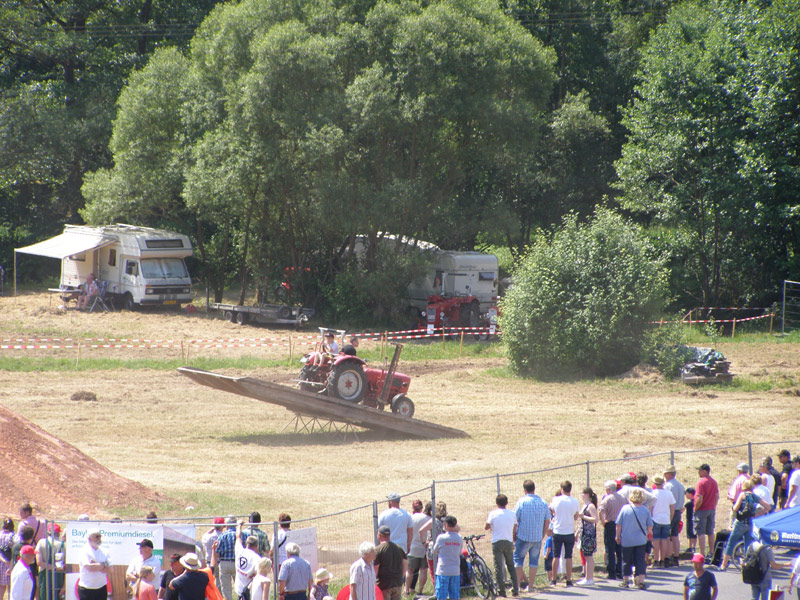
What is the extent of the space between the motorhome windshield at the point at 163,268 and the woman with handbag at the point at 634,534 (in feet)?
98.7

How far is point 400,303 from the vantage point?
37.1 meters

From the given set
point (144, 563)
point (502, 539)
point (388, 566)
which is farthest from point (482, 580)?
point (144, 563)

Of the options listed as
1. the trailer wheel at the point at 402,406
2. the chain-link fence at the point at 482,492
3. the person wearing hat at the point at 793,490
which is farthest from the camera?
the trailer wheel at the point at 402,406

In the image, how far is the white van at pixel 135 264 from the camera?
37344 millimetres

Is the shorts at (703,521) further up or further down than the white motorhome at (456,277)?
further down

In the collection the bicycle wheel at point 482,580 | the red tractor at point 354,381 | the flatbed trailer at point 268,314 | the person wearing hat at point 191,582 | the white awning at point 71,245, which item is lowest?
the bicycle wheel at point 482,580

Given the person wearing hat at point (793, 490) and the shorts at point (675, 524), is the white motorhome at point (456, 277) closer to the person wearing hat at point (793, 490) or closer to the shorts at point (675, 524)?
the person wearing hat at point (793, 490)

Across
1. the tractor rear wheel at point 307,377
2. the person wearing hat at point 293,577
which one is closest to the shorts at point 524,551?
the person wearing hat at point 293,577

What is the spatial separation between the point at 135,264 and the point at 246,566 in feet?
101

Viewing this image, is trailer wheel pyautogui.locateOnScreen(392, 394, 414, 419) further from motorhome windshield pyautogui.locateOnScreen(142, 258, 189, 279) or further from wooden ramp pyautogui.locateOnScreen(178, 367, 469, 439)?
motorhome windshield pyautogui.locateOnScreen(142, 258, 189, 279)

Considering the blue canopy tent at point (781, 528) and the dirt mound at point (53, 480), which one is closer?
the blue canopy tent at point (781, 528)

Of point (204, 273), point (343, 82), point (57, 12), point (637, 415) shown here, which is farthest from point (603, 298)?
point (57, 12)

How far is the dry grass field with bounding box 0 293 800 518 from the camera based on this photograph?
49.1 ft

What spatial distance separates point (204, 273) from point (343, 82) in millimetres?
14133
